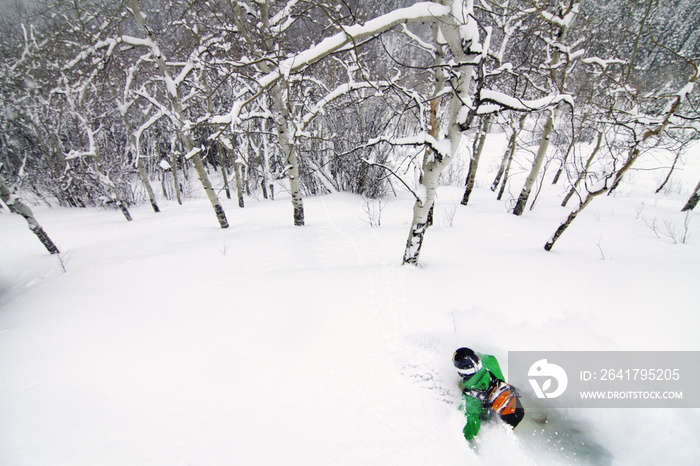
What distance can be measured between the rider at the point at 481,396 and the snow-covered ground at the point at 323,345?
0.47ft

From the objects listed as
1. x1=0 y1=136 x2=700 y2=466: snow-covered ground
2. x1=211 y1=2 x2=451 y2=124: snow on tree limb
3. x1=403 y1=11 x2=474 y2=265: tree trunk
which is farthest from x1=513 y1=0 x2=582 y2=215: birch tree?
x1=211 y1=2 x2=451 y2=124: snow on tree limb

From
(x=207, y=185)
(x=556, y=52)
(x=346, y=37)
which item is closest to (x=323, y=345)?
(x=346, y=37)

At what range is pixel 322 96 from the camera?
951cm

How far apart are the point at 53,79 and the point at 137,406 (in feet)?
48.3

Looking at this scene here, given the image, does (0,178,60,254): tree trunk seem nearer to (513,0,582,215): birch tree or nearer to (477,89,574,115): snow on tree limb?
(477,89,574,115): snow on tree limb

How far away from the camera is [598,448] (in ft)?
6.98

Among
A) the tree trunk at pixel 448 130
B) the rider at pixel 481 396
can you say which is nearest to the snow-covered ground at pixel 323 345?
the rider at pixel 481 396

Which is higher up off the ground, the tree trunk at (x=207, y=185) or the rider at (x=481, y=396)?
the tree trunk at (x=207, y=185)

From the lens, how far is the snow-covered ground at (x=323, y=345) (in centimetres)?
196

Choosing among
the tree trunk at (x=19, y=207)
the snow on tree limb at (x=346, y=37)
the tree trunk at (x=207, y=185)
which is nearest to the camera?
the snow on tree limb at (x=346, y=37)

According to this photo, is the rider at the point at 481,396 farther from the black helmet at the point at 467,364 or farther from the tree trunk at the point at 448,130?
the tree trunk at the point at 448,130

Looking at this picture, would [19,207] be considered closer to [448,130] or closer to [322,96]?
[322,96]

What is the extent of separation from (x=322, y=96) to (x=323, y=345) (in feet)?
29.7

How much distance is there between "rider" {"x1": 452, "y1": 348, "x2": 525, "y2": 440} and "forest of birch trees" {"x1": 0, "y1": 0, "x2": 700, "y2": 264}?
1925mm
